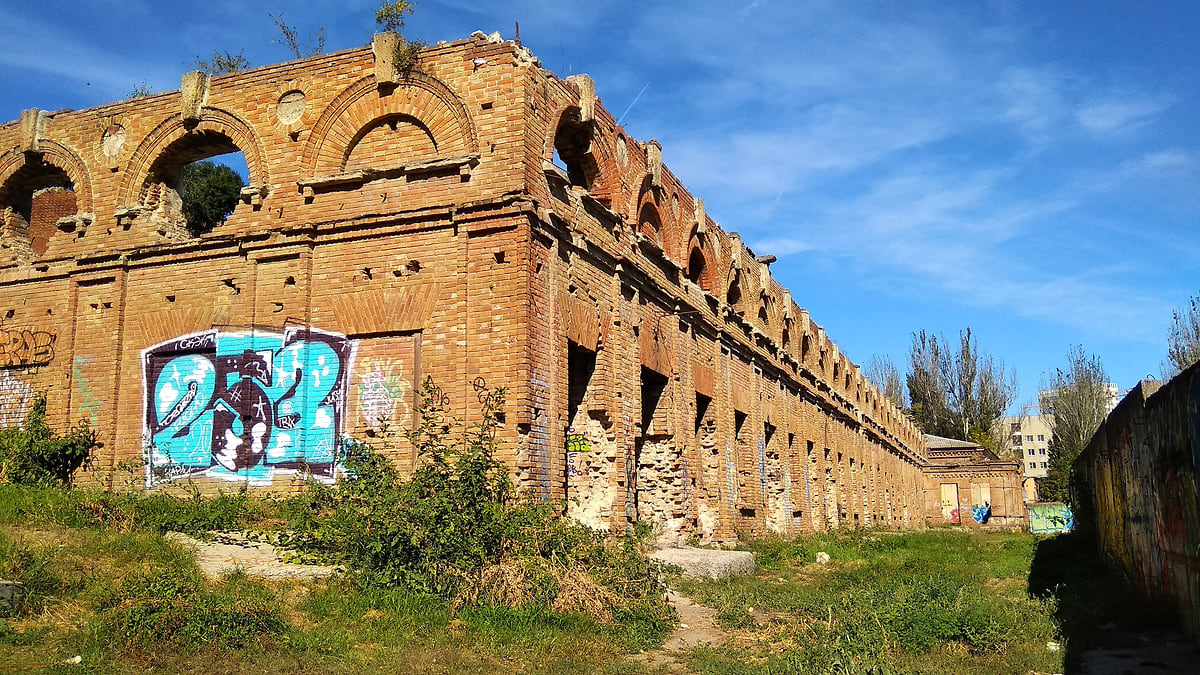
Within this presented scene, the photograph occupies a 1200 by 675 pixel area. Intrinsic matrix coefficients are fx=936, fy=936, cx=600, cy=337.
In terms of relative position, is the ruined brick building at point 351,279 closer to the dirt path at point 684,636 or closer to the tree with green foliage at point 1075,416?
the dirt path at point 684,636

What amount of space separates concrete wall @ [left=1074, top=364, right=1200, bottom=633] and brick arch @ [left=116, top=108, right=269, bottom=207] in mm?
11196

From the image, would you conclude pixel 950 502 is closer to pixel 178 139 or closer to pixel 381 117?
pixel 381 117

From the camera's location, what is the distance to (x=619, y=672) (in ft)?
24.4

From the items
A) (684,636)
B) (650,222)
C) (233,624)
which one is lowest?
(684,636)

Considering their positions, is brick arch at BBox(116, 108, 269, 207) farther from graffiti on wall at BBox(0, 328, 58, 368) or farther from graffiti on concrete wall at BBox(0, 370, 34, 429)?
graffiti on concrete wall at BBox(0, 370, 34, 429)

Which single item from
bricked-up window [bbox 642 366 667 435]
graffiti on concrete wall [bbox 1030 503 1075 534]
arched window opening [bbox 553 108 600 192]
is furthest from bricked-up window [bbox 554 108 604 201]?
graffiti on concrete wall [bbox 1030 503 1075 534]

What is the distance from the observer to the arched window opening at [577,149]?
13.6 metres

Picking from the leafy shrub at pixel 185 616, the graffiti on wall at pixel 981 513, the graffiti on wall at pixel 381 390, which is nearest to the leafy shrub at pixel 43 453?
the graffiti on wall at pixel 381 390

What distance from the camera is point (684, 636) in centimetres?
938

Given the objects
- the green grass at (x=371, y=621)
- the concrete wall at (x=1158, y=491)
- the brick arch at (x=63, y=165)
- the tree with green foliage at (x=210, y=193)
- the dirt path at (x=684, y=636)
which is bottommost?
the dirt path at (x=684, y=636)

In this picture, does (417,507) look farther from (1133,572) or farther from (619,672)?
(1133,572)

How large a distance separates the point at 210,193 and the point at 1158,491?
88.2ft

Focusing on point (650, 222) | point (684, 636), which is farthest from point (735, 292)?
point (684, 636)

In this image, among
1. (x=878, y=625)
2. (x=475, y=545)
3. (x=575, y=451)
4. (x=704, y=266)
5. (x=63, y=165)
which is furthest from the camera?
(x=704, y=266)
